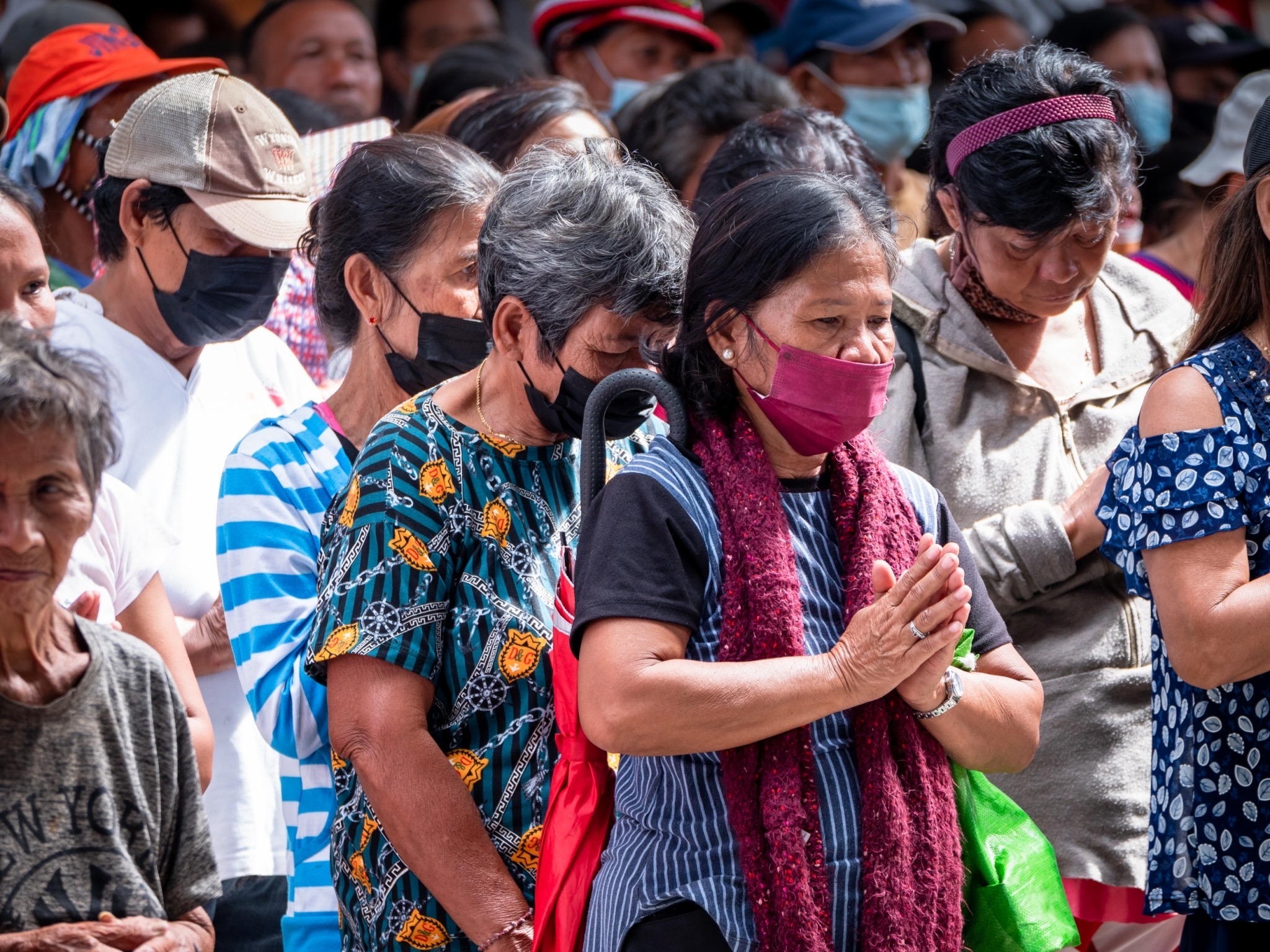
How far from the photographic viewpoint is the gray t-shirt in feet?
5.82

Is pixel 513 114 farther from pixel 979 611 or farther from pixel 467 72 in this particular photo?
pixel 979 611

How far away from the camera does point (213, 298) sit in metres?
3.20

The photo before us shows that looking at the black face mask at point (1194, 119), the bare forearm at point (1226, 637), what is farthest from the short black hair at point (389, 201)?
the black face mask at point (1194, 119)

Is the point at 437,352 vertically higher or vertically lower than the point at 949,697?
higher

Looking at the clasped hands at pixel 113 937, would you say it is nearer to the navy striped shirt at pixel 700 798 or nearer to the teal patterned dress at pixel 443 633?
the teal patterned dress at pixel 443 633

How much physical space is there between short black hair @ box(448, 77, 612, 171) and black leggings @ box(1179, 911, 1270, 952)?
241cm

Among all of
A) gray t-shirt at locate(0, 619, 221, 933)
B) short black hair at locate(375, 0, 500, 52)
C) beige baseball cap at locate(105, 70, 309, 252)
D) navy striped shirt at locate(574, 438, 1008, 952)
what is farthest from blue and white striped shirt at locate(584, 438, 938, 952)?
short black hair at locate(375, 0, 500, 52)

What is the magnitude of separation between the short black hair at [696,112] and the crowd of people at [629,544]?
86cm

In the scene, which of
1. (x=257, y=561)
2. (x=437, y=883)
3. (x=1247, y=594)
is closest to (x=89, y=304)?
(x=257, y=561)

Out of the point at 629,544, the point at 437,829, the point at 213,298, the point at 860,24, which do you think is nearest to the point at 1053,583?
the point at 629,544

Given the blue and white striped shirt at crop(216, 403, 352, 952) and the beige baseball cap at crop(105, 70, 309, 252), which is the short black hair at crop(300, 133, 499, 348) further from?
the blue and white striped shirt at crop(216, 403, 352, 952)

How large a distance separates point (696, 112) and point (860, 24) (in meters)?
1.42

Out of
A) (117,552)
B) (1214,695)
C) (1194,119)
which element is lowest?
(1194,119)

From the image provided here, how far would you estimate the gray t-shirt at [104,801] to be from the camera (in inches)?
69.8
